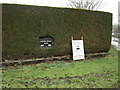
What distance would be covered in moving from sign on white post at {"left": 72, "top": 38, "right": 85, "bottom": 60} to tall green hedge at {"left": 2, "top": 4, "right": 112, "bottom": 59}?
1.20 feet

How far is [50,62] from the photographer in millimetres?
7559

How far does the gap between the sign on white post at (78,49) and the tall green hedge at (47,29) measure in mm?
366

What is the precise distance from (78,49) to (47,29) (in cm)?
260

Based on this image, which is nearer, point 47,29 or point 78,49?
point 47,29

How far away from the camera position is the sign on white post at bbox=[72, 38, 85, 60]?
8.10 meters

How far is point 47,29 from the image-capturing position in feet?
24.9

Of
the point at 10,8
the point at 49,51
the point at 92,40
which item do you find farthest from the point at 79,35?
the point at 10,8

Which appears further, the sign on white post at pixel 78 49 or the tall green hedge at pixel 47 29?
the sign on white post at pixel 78 49

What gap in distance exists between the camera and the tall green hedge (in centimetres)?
676

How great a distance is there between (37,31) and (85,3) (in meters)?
20.5

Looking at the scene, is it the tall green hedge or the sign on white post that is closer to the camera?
the tall green hedge

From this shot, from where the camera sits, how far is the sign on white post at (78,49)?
8.10 meters

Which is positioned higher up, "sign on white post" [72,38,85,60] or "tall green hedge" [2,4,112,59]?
"tall green hedge" [2,4,112,59]

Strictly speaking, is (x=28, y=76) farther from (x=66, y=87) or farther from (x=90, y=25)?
(x=90, y=25)
